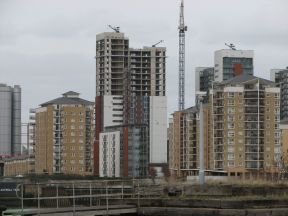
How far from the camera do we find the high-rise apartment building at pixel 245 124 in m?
162

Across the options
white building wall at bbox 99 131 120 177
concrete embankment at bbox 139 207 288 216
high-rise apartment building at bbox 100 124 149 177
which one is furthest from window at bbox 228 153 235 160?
concrete embankment at bbox 139 207 288 216

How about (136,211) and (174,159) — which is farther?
(174,159)

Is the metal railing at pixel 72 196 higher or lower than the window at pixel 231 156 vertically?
lower

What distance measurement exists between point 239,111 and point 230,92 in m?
4.23

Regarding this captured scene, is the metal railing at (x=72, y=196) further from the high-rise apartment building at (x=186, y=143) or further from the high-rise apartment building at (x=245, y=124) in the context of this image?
the high-rise apartment building at (x=186, y=143)

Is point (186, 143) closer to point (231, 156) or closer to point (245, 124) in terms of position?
point (245, 124)

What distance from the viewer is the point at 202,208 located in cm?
3222

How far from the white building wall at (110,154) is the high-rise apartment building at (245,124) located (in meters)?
31.6

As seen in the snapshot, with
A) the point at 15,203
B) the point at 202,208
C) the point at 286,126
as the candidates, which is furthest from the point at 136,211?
the point at 286,126

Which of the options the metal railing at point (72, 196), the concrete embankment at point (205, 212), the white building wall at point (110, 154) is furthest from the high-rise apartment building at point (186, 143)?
the concrete embankment at point (205, 212)

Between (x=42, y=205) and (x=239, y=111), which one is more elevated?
(x=239, y=111)

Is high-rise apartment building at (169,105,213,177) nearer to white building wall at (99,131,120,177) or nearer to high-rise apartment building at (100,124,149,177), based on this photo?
high-rise apartment building at (100,124,149,177)

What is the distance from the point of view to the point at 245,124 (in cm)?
16375

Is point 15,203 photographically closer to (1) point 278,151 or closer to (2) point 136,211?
(2) point 136,211
